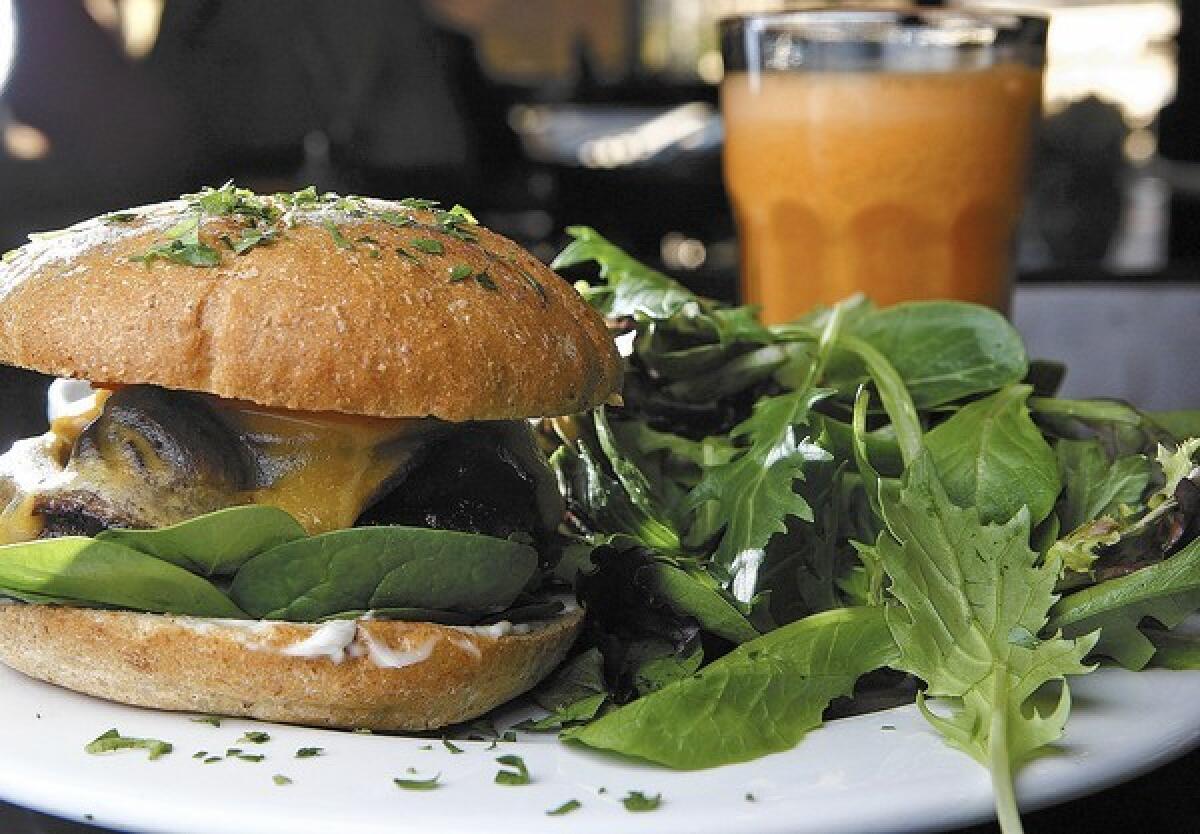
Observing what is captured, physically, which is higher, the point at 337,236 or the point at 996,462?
the point at 337,236

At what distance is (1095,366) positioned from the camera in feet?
10.9

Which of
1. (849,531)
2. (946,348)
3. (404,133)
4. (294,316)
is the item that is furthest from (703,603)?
(404,133)

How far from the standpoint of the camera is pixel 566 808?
1144 millimetres

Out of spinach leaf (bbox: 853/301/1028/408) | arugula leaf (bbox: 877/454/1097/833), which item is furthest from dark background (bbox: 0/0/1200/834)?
arugula leaf (bbox: 877/454/1097/833)

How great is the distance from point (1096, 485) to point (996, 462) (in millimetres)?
137

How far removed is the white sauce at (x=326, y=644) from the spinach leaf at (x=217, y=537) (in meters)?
0.09

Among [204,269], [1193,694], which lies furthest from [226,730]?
[1193,694]

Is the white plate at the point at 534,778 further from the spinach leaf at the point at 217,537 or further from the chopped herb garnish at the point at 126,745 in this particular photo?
the spinach leaf at the point at 217,537

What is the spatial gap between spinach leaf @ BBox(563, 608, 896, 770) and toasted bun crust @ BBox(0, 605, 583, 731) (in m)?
0.16

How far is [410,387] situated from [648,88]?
6427 millimetres

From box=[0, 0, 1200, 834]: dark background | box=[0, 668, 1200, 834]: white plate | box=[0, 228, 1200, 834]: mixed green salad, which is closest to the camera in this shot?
box=[0, 668, 1200, 834]: white plate

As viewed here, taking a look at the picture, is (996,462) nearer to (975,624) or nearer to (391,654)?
(975,624)

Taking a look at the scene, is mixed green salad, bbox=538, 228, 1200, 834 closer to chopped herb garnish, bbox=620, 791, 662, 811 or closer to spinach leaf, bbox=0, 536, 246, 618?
chopped herb garnish, bbox=620, 791, 662, 811

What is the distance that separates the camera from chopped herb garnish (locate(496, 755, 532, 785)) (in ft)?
3.93
